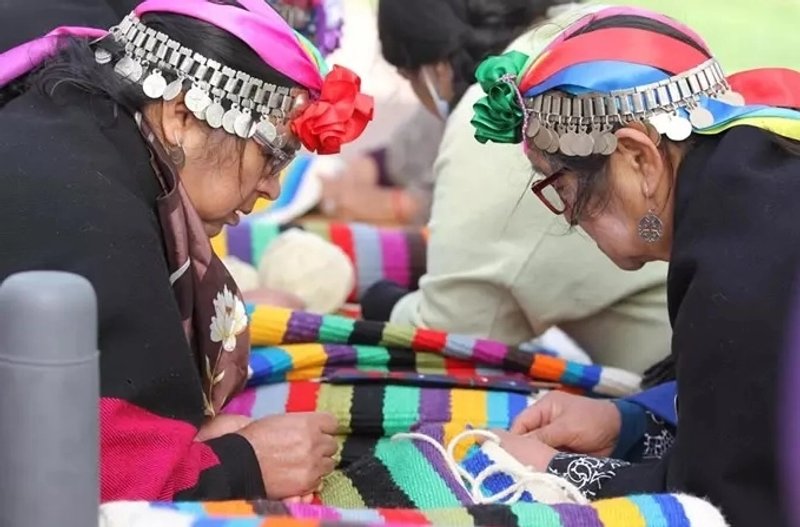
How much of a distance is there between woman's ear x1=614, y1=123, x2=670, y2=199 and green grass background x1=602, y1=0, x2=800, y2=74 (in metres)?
0.68

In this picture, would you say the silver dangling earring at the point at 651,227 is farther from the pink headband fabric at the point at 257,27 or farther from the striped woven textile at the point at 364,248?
the striped woven textile at the point at 364,248

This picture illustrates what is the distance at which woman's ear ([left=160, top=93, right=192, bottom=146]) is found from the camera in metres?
1.09

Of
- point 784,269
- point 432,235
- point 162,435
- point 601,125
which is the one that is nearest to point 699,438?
point 784,269

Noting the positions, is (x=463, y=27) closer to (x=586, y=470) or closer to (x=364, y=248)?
(x=364, y=248)

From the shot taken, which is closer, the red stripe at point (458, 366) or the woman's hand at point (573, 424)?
the woman's hand at point (573, 424)

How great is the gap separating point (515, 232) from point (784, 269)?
58 centimetres

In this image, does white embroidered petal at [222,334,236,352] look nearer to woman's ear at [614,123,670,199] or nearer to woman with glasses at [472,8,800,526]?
woman with glasses at [472,8,800,526]

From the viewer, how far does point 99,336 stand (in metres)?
0.92

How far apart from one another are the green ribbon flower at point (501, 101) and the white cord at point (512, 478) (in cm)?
29

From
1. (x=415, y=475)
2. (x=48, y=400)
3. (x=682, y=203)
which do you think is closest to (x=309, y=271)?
(x=415, y=475)

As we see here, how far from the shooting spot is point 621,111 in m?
1.10

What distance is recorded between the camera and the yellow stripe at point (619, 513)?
0.92 metres

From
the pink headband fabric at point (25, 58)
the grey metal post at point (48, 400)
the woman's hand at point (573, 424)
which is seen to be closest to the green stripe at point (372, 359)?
the woman's hand at point (573, 424)

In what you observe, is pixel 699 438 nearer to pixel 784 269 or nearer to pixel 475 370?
pixel 784 269
